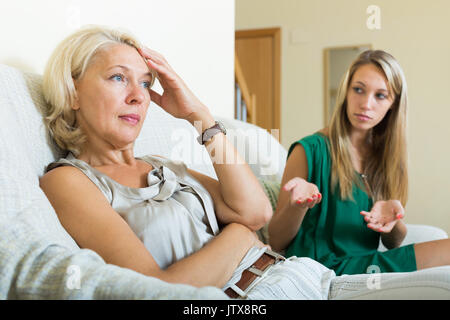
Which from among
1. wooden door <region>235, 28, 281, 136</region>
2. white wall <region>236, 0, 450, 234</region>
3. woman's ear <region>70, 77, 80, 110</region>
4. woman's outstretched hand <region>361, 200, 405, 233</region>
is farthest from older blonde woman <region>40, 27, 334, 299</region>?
wooden door <region>235, 28, 281, 136</region>

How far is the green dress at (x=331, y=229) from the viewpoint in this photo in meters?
1.47

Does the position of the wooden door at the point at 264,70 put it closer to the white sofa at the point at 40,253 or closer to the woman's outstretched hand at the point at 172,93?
the woman's outstretched hand at the point at 172,93

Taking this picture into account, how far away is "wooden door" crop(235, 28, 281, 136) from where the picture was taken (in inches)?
188

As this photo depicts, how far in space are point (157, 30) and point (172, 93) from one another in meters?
0.76

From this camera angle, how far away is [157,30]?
174cm

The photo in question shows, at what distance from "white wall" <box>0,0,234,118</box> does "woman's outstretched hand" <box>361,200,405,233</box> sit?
1.02m

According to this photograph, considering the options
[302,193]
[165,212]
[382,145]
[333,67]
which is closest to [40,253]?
[165,212]

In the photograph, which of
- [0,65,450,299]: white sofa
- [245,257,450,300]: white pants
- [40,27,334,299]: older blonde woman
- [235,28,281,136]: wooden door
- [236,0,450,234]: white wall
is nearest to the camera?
[0,65,450,299]: white sofa

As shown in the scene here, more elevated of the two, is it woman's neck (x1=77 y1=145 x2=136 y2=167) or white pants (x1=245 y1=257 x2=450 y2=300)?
woman's neck (x1=77 y1=145 x2=136 y2=167)

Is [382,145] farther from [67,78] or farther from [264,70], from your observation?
[264,70]

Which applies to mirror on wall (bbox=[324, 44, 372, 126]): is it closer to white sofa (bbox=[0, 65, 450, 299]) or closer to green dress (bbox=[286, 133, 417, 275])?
green dress (bbox=[286, 133, 417, 275])

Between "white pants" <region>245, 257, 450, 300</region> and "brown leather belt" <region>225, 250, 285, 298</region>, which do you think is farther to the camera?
"brown leather belt" <region>225, 250, 285, 298</region>

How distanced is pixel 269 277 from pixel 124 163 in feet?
1.41

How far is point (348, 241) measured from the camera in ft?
5.08
